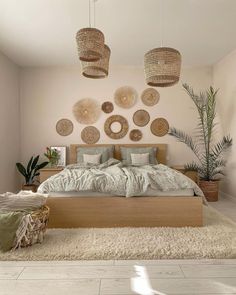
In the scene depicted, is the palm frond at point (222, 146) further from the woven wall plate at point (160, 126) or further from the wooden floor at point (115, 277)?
the wooden floor at point (115, 277)

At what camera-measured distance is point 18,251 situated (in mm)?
2588

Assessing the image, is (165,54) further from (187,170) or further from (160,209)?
(187,170)

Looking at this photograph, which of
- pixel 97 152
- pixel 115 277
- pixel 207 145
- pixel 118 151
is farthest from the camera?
pixel 118 151

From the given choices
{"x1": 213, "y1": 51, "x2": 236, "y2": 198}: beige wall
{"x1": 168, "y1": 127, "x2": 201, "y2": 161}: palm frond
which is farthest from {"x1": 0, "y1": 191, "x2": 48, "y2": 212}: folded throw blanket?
{"x1": 213, "y1": 51, "x2": 236, "y2": 198}: beige wall

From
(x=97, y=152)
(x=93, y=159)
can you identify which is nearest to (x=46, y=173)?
(x=93, y=159)

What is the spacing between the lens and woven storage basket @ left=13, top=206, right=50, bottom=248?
A: 8.69ft

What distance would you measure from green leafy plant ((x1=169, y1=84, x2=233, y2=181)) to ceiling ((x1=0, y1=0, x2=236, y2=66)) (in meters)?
0.79

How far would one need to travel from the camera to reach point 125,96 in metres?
5.66

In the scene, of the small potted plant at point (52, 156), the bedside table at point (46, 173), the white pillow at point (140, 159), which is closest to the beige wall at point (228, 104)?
the white pillow at point (140, 159)

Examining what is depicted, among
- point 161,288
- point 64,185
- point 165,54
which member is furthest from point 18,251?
point 165,54

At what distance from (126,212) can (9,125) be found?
2947 millimetres

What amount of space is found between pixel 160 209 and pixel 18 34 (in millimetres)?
3102

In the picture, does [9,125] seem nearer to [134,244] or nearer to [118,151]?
[118,151]

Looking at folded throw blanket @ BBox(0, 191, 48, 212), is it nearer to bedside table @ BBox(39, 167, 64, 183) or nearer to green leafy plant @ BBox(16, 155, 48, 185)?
bedside table @ BBox(39, 167, 64, 183)
